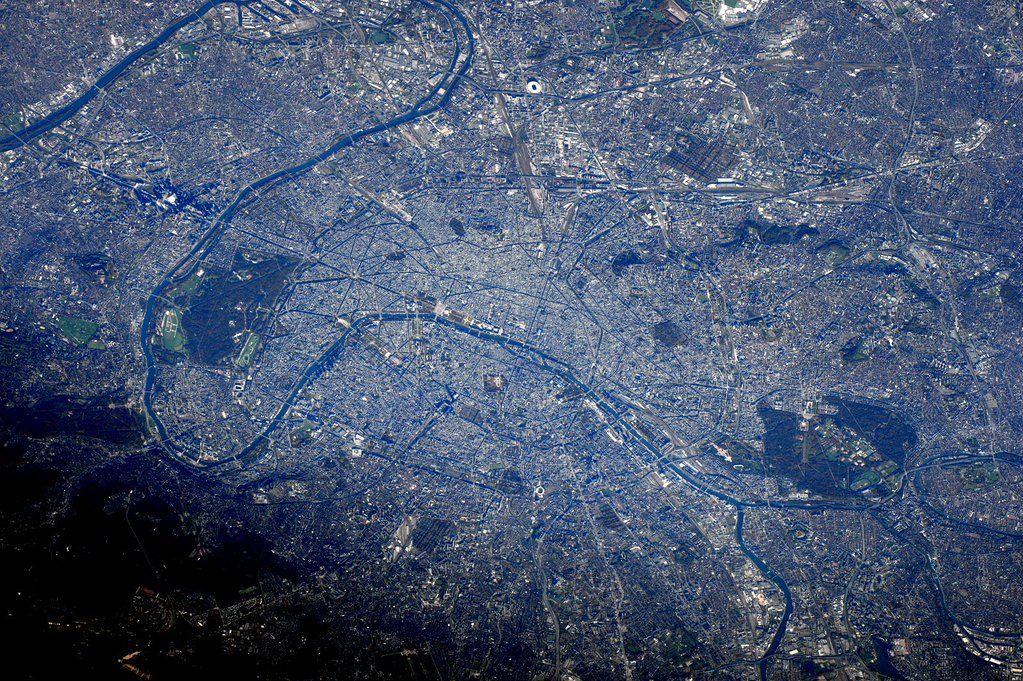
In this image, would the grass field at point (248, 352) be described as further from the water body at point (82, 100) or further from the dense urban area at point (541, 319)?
the water body at point (82, 100)

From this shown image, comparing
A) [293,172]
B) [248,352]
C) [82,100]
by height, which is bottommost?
[248,352]

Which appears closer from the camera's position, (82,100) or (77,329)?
(77,329)

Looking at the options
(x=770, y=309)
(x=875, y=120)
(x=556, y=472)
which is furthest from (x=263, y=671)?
(x=875, y=120)

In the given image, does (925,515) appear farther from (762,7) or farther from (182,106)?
(182,106)

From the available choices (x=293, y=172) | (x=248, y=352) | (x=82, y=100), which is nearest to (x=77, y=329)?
(x=248, y=352)

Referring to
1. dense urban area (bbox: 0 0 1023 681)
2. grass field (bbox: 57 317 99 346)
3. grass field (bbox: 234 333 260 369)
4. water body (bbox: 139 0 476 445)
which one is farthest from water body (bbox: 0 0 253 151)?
grass field (bbox: 234 333 260 369)

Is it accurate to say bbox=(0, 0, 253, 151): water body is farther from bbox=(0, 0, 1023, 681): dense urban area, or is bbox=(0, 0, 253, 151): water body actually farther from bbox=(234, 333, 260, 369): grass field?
bbox=(234, 333, 260, 369): grass field

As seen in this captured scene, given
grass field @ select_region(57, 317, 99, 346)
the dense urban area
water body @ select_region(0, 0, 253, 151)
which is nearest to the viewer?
the dense urban area

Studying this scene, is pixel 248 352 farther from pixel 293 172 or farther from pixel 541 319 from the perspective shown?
pixel 541 319
